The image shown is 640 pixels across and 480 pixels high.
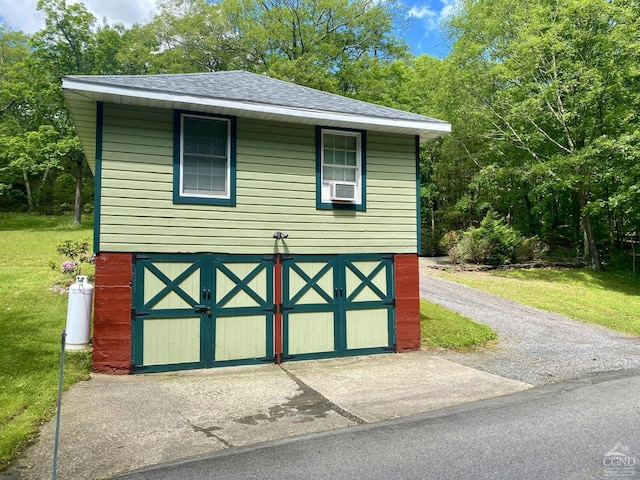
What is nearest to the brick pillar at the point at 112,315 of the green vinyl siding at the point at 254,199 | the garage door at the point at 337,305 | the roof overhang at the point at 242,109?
the green vinyl siding at the point at 254,199

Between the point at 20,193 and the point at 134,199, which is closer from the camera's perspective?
the point at 134,199

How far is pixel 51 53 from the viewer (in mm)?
30875

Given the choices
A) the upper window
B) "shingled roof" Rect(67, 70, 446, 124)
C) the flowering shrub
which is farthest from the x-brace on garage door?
the flowering shrub

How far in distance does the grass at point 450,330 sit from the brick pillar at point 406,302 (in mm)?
648

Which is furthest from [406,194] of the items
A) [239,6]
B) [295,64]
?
[239,6]

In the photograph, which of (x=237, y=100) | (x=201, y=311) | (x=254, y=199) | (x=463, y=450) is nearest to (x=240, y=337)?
(x=201, y=311)

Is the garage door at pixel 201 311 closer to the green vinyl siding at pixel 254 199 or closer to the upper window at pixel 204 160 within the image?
the green vinyl siding at pixel 254 199

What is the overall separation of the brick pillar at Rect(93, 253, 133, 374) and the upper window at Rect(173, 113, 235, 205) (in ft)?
4.73

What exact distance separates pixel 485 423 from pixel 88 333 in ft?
21.3

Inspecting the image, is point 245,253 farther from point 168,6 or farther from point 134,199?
point 168,6

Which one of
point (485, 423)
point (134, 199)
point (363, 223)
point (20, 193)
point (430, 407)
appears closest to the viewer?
point (485, 423)

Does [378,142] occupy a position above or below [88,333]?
above

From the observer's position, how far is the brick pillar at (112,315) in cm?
710

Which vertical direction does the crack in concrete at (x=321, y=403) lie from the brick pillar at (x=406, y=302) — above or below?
below
